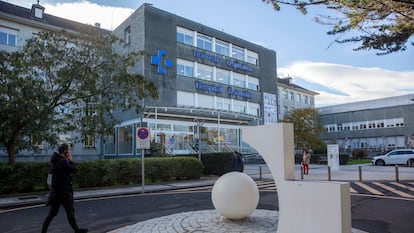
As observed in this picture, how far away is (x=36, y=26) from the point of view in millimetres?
31391

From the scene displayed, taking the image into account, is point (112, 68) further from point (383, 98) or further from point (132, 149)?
point (383, 98)

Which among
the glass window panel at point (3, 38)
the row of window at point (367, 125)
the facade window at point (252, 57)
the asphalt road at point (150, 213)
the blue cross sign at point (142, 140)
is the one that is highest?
the facade window at point (252, 57)

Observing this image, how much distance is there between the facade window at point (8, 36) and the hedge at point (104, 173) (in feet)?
66.0

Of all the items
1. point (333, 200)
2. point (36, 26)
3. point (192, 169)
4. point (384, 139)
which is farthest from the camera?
point (384, 139)

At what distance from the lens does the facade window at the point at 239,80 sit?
41.4 metres

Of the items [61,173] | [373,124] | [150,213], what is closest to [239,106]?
[150,213]

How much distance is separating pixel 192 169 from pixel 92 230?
12.8 meters

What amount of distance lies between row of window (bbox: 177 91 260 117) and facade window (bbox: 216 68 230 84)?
2.29 metres

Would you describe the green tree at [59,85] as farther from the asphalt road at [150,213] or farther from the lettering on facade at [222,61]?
the lettering on facade at [222,61]

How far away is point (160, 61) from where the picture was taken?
33.0 m

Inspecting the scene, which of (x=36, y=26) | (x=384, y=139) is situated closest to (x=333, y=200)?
(x=36, y=26)

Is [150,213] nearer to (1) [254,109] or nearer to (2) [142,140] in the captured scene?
(2) [142,140]

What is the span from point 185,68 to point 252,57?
1290 centimetres

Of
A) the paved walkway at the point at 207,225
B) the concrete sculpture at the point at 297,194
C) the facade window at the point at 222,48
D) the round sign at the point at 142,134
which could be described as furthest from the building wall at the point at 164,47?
the concrete sculpture at the point at 297,194
